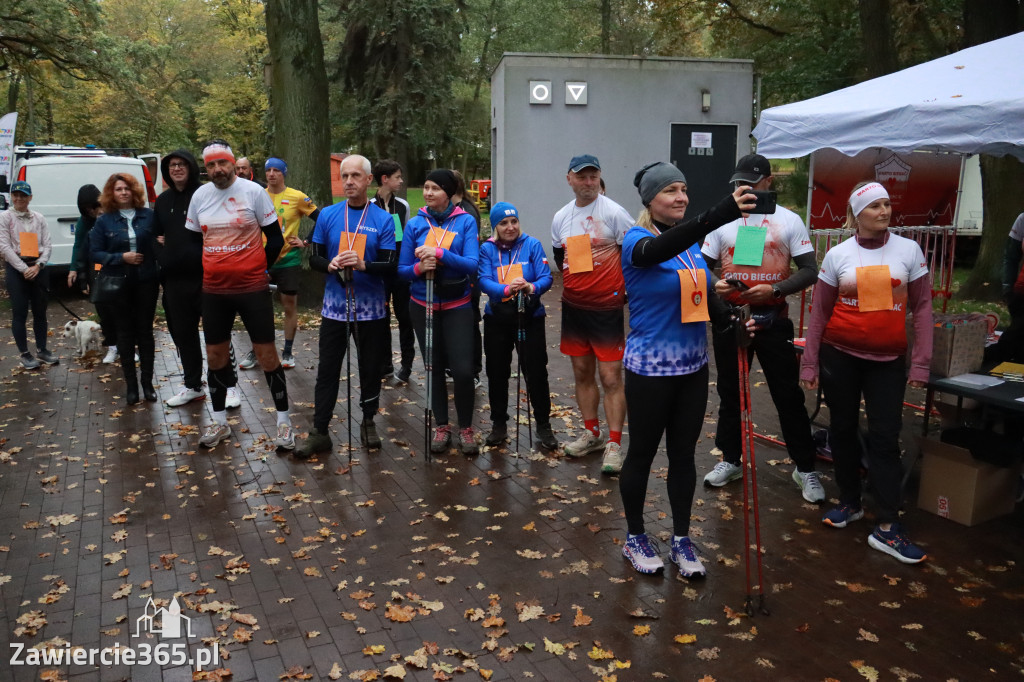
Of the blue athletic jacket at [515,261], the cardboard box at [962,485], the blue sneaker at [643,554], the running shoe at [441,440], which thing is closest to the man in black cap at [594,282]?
the blue athletic jacket at [515,261]

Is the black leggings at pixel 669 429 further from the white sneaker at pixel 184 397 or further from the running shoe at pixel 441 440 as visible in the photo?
the white sneaker at pixel 184 397

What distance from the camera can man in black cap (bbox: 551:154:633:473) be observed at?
19.2 ft

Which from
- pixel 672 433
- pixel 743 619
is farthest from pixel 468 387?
pixel 743 619

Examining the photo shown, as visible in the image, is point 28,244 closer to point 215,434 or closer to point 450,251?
point 215,434

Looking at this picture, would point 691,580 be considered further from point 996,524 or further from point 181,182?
point 181,182

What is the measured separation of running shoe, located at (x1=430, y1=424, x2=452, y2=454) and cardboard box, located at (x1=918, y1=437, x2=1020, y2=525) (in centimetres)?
332

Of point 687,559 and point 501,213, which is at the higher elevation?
point 501,213

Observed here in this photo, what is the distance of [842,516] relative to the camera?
510cm

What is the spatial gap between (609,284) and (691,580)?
2.22 metres

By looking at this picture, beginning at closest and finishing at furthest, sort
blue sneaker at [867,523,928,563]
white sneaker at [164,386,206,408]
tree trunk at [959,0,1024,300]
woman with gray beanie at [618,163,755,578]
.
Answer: woman with gray beanie at [618,163,755,578]
blue sneaker at [867,523,928,563]
white sneaker at [164,386,206,408]
tree trunk at [959,0,1024,300]

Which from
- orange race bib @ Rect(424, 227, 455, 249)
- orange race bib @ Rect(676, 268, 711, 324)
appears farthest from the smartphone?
orange race bib @ Rect(424, 227, 455, 249)

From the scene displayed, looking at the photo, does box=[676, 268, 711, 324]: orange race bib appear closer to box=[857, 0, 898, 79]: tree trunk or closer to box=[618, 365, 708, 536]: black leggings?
box=[618, 365, 708, 536]: black leggings

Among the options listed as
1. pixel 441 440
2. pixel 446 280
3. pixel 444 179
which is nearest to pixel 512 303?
pixel 446 280

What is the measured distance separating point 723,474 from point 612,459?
30.2 inches
